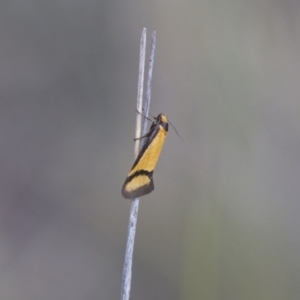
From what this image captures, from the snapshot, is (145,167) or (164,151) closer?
(145,167)

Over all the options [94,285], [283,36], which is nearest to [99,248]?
[94,285]

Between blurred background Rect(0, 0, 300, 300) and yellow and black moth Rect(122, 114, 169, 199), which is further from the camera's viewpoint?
blurred background Rect(0, 0, 300, 300)

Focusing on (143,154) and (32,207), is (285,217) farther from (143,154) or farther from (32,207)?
(32,207)

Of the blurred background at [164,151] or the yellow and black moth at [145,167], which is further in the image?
the blurred background at [164,151]
